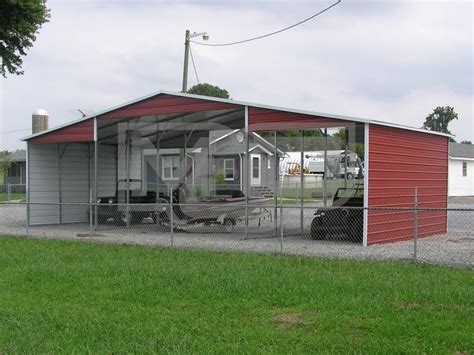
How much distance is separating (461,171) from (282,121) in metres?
29.5

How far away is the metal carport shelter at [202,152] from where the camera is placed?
14.0 meters

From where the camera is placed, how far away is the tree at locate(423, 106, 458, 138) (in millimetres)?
86762

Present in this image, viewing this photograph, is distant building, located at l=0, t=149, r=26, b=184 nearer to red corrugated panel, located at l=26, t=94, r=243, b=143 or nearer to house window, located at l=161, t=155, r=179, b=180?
house window, located at l=161, t=155, r=179, b=180

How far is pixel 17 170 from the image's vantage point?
48.1 m

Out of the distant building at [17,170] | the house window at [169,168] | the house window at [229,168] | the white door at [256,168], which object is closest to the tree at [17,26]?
the house window at [169,168]

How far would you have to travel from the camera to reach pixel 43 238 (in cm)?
1480

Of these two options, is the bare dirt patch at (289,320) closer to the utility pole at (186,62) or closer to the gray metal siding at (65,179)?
the gray metal siding at (65,179)

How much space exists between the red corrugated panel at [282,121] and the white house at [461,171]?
2737cm

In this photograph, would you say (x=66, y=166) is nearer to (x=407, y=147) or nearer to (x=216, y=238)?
(x=216, y=238)

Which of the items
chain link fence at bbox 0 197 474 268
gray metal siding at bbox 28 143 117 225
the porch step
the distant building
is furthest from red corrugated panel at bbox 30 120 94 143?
the distant building

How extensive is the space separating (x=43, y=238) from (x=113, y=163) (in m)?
7.86

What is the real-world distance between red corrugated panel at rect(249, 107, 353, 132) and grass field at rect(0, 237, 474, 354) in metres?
4.33

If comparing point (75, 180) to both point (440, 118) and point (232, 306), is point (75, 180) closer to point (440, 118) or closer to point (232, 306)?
point (232, 306)

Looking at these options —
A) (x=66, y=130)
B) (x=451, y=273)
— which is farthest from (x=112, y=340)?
(x=66, y=130)
